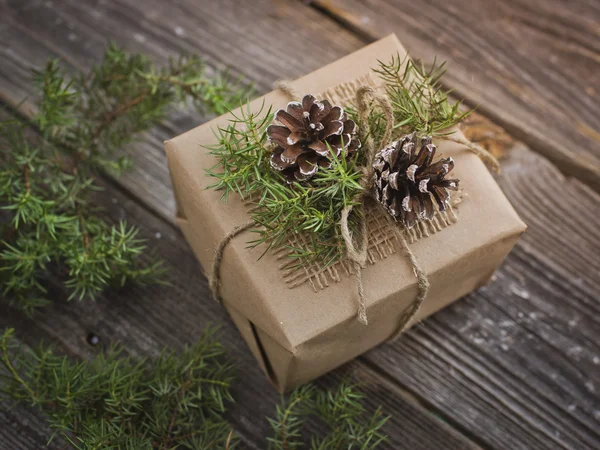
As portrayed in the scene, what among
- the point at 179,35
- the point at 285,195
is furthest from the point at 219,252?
the point at 179,35

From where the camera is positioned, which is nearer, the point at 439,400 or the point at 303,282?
the point at 303,282

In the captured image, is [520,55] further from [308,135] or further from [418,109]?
[308,135]

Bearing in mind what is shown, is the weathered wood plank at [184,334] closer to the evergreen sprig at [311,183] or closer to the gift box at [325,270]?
the gift box at [325,270]

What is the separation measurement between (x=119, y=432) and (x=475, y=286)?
63 centimetres

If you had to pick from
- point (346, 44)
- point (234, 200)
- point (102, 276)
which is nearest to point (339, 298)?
point (234, 200)

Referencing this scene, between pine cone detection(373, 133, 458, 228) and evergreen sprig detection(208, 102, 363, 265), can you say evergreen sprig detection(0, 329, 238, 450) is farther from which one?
pine cone detection(373, 133, 458, 228)

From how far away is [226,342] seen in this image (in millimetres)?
974

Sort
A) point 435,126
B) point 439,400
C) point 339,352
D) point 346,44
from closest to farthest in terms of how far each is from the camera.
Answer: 1. point 435,126
2. point 339,352
3. point 439,400
4. point 346,44

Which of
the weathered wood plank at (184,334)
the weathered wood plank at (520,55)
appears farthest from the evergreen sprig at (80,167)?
the weathered wood plank at (520,55)

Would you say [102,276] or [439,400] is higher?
[102,276]

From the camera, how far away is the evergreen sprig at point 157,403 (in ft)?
2.62

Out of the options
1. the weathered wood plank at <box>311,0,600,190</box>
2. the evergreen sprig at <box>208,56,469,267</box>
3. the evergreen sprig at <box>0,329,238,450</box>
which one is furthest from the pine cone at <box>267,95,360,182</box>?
the weathered wood plank at <box>311,0,600,190</box>

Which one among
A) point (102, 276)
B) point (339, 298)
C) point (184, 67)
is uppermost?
point (184, 67)

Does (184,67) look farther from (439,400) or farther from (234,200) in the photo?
(439,400)
